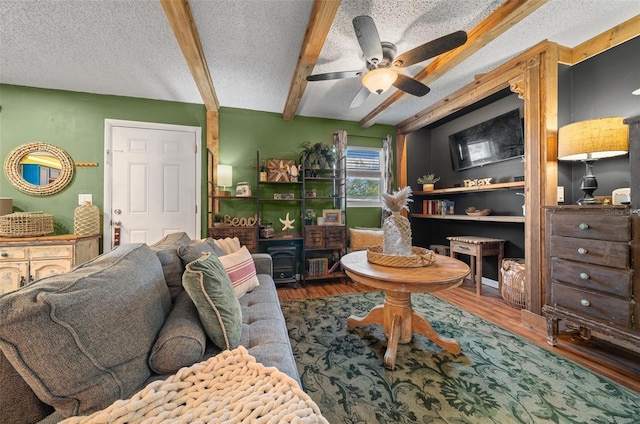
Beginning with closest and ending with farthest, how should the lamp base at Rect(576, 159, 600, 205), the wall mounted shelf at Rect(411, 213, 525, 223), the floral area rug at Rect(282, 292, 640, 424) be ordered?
the floral area rug at Rect(282, 292, 640, 424) → the lamp base at Rect(576, 159, 600, 205) → the wall mounted shelf at Rect(411, 213, 525, 223)

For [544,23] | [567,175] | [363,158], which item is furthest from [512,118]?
[363,158]

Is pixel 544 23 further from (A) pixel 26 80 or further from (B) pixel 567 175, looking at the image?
(A) pixel 26 80

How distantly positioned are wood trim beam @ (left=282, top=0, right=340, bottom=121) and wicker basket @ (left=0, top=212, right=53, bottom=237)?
3091mm

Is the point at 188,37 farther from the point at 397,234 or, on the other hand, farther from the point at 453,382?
the point at 453,382

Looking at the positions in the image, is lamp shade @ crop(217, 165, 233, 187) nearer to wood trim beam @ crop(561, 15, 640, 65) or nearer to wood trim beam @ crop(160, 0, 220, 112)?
wood trim beam @ crop(160, 0, 220, 112)

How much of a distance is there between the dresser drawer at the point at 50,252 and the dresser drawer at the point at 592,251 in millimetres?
4533

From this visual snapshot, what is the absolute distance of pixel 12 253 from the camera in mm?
2445

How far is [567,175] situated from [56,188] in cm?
557

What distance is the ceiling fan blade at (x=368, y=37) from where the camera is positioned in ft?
5.11

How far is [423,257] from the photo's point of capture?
179 cm

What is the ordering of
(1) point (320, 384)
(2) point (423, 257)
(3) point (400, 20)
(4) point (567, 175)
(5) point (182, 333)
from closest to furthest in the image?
1. (5) point (182, 333)
2. (1) point (320, 384)
3. (2) point (423, 257)
4. (3) point (400, 20)
5. (4) point (567, 175)

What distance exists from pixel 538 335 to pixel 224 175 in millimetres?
3735

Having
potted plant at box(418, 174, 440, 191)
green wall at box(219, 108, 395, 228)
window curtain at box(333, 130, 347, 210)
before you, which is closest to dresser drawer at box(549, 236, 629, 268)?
potted plant at box(418, 174, 440, 191)

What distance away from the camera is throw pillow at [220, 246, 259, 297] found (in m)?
1.73
